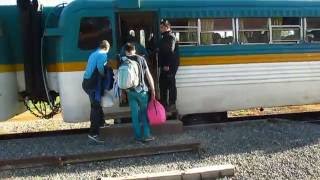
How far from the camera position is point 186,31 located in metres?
10.8

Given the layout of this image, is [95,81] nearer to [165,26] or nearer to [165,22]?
[165,26]

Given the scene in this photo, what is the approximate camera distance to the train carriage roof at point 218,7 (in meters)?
10.3

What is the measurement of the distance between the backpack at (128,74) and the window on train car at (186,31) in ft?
6.86

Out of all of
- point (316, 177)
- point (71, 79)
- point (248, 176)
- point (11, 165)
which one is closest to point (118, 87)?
point (71, 79)

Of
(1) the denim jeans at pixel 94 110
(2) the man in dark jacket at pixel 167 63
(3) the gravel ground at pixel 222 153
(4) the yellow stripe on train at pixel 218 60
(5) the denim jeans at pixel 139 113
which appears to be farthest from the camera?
(4) the yellow stripe on train at pixel 218 60

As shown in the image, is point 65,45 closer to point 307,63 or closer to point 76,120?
point 76,120

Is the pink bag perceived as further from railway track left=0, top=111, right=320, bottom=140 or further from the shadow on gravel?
railway track left=0, top=111, right=320, bottom=140

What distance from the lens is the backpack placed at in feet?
28.8

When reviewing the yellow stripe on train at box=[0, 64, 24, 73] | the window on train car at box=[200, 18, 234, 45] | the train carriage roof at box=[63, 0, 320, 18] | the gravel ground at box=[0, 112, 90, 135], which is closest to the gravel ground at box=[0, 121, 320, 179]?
the yellow stripe on train at box=[0, 64, 24, 73]

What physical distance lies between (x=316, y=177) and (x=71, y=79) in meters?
5.11

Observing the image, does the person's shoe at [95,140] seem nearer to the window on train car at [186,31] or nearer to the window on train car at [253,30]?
the window on train car at [186,31]

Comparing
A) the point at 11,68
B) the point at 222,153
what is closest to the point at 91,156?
the point at 222,153

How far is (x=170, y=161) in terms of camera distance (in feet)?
26.9

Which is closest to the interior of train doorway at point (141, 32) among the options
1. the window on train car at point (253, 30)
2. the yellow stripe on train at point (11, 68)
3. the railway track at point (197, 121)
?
the railway track at point (197, 121)
